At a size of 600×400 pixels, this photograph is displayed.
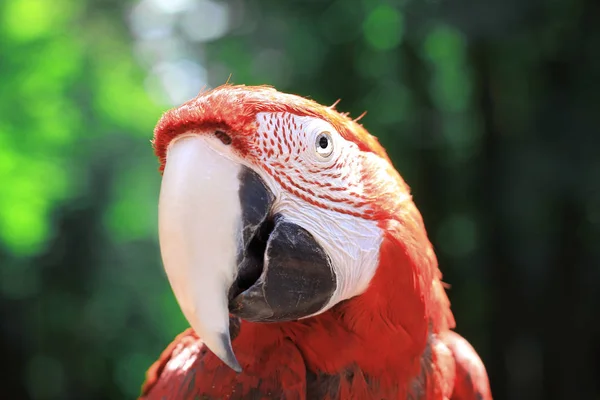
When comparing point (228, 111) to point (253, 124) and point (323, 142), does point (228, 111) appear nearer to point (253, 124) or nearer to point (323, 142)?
point (253, 124)

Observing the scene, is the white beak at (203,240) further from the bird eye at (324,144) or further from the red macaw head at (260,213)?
the bird eye at (324,144)

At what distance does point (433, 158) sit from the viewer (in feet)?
15.0

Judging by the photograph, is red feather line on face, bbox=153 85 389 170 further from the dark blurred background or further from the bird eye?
the dark blurred background

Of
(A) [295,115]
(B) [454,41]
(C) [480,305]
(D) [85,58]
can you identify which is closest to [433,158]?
(B) [454,41]

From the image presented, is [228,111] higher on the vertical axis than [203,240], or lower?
higher

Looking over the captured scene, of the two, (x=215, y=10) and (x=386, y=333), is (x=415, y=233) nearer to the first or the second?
(x=386, y=333)

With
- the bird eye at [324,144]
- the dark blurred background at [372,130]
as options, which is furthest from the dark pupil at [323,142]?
the dark blurred background at [372,130]

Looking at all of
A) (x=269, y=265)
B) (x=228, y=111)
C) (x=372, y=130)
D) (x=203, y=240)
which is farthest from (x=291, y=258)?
(x=372, y=130)

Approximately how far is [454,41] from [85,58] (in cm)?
255

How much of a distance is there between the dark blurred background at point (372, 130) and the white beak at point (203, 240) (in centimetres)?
274

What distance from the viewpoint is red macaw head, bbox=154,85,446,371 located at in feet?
2.99

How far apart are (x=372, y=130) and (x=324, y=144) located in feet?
11.6

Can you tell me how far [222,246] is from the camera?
0.91 metres

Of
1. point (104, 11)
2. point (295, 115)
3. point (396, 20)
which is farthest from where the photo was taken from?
point (104, 11)
